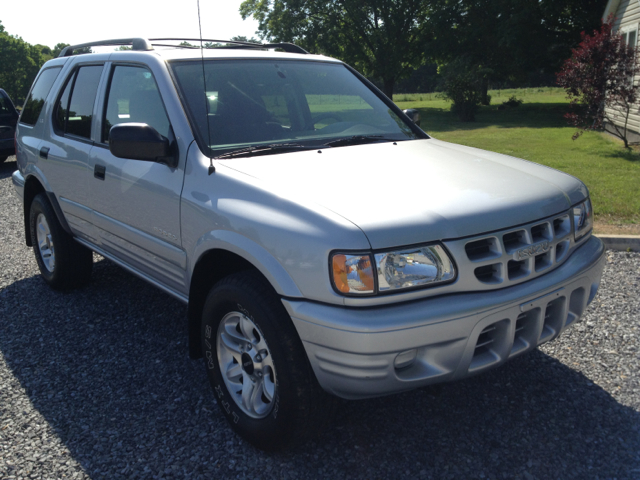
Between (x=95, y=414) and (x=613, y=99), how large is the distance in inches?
515

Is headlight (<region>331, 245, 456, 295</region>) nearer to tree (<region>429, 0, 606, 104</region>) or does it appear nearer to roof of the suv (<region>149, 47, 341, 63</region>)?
roof of the suv (<region>149, 47, 341, 63</region>)

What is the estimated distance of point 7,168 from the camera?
13836 millimetres

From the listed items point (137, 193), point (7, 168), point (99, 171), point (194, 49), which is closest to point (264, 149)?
point (137, 193)

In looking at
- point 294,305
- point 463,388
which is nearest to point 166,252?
point 294,305

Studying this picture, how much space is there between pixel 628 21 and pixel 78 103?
52.7 feet

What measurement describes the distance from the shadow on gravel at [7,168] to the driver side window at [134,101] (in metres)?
9.88

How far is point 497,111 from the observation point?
2778cm

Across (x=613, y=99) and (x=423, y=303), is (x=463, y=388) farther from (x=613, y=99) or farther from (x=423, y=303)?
(x=613, y=99)

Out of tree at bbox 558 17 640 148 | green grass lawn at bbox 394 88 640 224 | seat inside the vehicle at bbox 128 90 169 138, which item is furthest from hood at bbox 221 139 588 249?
tree at bbox 558 17 640 148

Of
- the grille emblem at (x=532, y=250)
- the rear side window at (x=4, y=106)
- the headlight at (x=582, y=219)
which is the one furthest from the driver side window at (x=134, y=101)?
the rear side window at (x=4, y=106)

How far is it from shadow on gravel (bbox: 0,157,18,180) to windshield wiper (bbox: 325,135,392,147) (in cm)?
1114

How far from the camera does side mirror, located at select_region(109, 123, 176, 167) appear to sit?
2.94m

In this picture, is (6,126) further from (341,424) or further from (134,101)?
(341,424)

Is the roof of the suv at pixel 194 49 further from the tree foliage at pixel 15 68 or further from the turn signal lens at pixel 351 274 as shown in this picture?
the tree foliage at pixel 15 68
